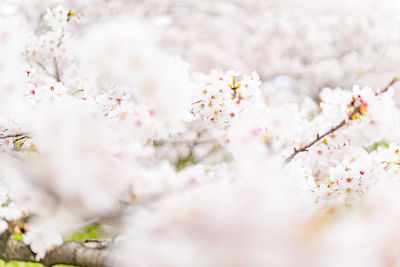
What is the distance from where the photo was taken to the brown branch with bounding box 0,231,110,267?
1.17m

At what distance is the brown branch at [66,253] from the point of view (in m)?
1.17

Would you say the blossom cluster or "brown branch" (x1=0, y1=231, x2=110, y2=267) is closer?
the blossom cluster

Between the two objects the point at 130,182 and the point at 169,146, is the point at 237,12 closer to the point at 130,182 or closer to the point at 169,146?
the point at 169,146

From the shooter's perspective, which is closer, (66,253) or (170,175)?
(170,175)

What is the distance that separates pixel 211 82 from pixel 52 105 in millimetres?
1008

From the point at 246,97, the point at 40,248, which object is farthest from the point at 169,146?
the point at 40,248

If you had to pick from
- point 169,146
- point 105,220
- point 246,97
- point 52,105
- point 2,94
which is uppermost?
point 169,146

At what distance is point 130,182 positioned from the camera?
0.91m

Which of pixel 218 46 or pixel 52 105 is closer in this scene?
pixel 52 105

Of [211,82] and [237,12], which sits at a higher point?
[237,12]

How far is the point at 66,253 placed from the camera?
1.26 meters

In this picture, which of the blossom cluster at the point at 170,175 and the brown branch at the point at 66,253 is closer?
the blossom cluster at the point at 170,175

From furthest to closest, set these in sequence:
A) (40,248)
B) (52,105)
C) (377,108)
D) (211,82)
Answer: (211,82), (377,108), (40,248), (52,105)

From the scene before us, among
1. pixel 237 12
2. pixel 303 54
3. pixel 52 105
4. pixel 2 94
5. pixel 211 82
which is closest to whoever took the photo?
pixel 52 105
